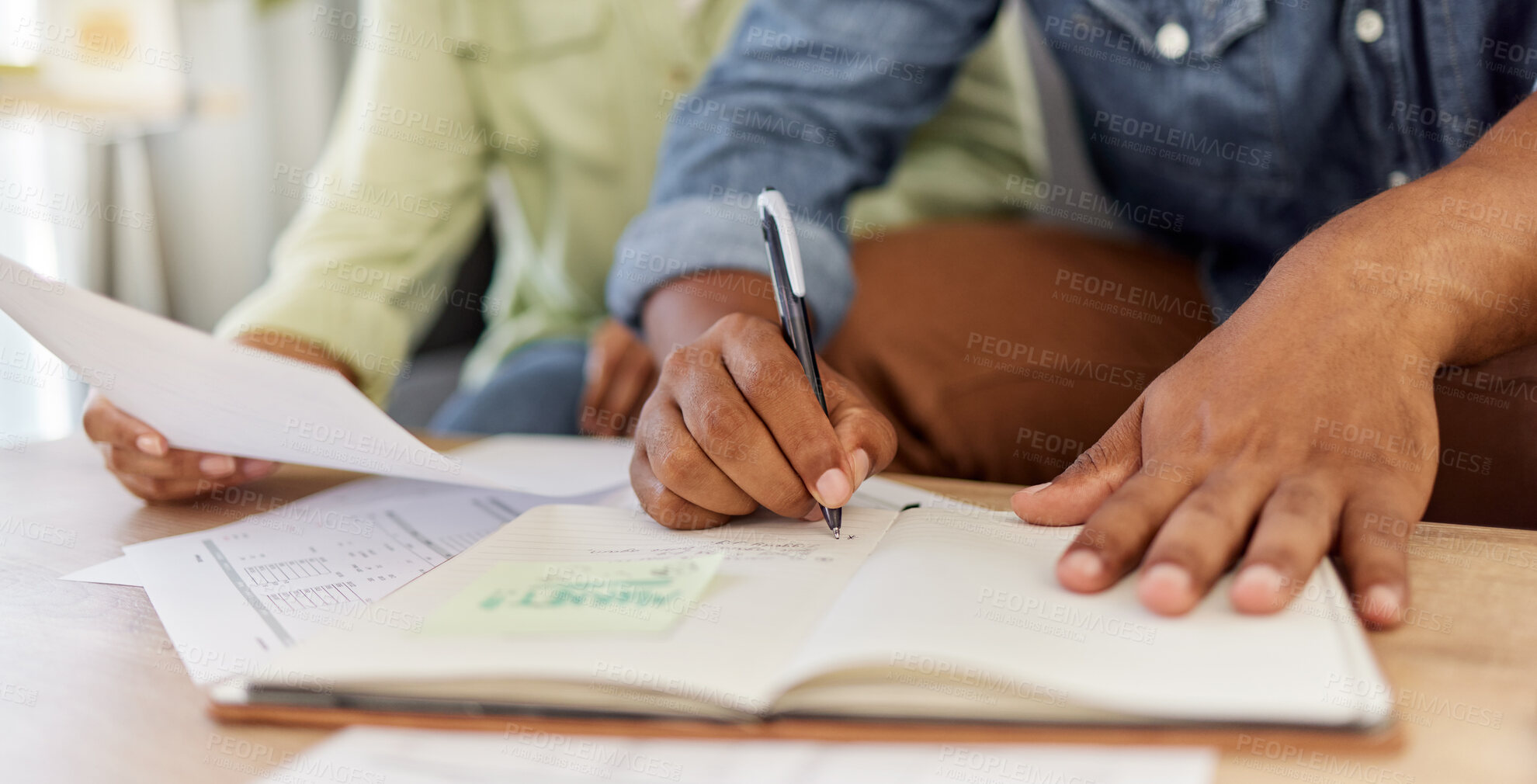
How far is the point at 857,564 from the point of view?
476mm

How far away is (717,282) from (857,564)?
432 mm

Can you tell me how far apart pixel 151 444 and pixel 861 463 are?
0.57m

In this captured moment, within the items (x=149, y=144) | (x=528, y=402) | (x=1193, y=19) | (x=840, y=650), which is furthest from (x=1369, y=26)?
(x=149, y=144)

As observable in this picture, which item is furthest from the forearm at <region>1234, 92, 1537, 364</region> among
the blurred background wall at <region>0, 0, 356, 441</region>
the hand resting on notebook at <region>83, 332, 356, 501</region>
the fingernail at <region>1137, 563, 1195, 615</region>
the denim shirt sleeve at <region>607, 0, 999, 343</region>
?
the blurred background wall at <region>0, 0, 356, 441</region>

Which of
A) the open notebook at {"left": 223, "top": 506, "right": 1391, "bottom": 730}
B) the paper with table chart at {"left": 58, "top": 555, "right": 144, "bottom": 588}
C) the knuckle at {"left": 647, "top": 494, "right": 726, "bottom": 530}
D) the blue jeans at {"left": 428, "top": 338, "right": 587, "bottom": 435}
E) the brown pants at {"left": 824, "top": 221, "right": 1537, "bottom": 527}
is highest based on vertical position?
the open notebook at {"left": 223, "top": 506, "right": 1391, "bottom": 730}

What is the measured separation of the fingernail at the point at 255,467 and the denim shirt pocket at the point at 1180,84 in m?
0.86

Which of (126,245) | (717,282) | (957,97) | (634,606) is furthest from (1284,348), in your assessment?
(126,245)

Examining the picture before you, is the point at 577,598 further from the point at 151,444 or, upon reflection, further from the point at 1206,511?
the point at 151,444

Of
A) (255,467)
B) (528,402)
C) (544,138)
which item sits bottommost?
(528,402)

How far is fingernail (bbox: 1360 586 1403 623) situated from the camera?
393 millimetres

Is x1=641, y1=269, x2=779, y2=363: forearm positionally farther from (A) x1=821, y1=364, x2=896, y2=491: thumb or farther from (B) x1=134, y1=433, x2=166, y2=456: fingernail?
(B) x1=134, y1=433, x2=166, y2=456: fingernail

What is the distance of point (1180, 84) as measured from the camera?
888 mm

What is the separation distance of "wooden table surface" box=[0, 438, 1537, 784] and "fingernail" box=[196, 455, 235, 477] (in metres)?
0.17

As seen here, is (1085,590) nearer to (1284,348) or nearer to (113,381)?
(1284,348)
